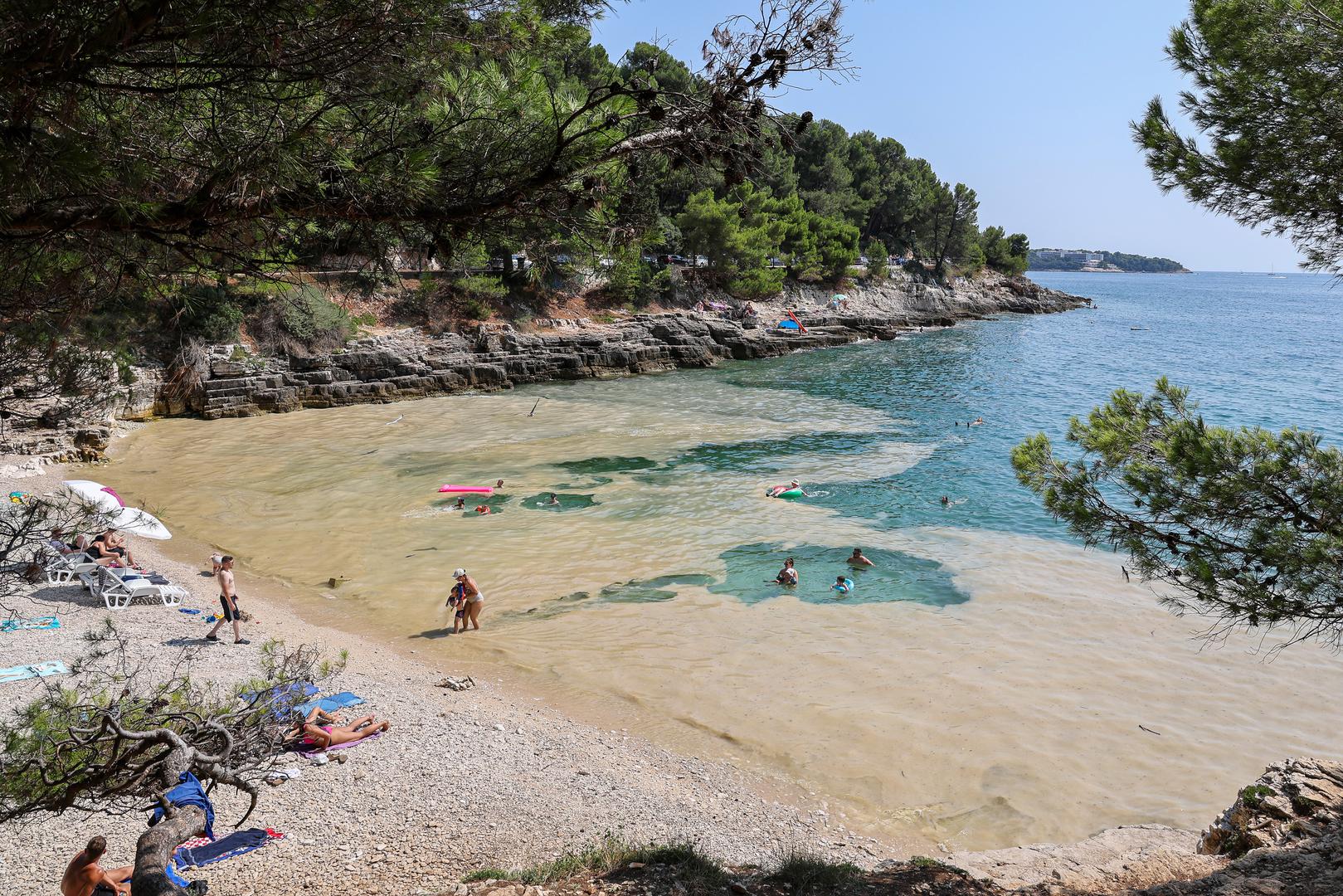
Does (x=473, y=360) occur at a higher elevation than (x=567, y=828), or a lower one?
higher

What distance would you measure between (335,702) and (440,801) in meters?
2.41

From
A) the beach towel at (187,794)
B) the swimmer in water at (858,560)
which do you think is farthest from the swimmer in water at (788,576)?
the beach towel at (187,794)

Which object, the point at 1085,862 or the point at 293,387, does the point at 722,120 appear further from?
the point at 293,387

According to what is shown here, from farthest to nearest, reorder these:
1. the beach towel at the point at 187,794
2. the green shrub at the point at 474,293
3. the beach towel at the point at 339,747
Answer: the green shrub at the point at 474,293 < the beach towel at the point at 339,747 < the beach towel at the point at 187,794

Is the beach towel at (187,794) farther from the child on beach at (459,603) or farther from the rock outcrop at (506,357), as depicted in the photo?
the rock outcrop at (506,357)

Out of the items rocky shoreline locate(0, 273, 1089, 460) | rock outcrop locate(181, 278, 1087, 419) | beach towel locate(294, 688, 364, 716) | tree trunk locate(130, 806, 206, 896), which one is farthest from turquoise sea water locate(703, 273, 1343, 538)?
beach towel locate(294, 688, 364, 716)

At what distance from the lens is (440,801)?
7.75 metres

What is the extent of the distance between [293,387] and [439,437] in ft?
27.0

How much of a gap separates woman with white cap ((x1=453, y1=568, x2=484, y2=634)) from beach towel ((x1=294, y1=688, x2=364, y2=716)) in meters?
2.80

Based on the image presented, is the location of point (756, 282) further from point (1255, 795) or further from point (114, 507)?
point (1255, 795)

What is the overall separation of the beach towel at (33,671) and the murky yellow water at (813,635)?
4.14 meters

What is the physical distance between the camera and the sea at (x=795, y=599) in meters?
9.26

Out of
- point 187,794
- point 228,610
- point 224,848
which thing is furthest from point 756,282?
point 187,794

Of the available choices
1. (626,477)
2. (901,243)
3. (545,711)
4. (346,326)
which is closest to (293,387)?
(346,326)
